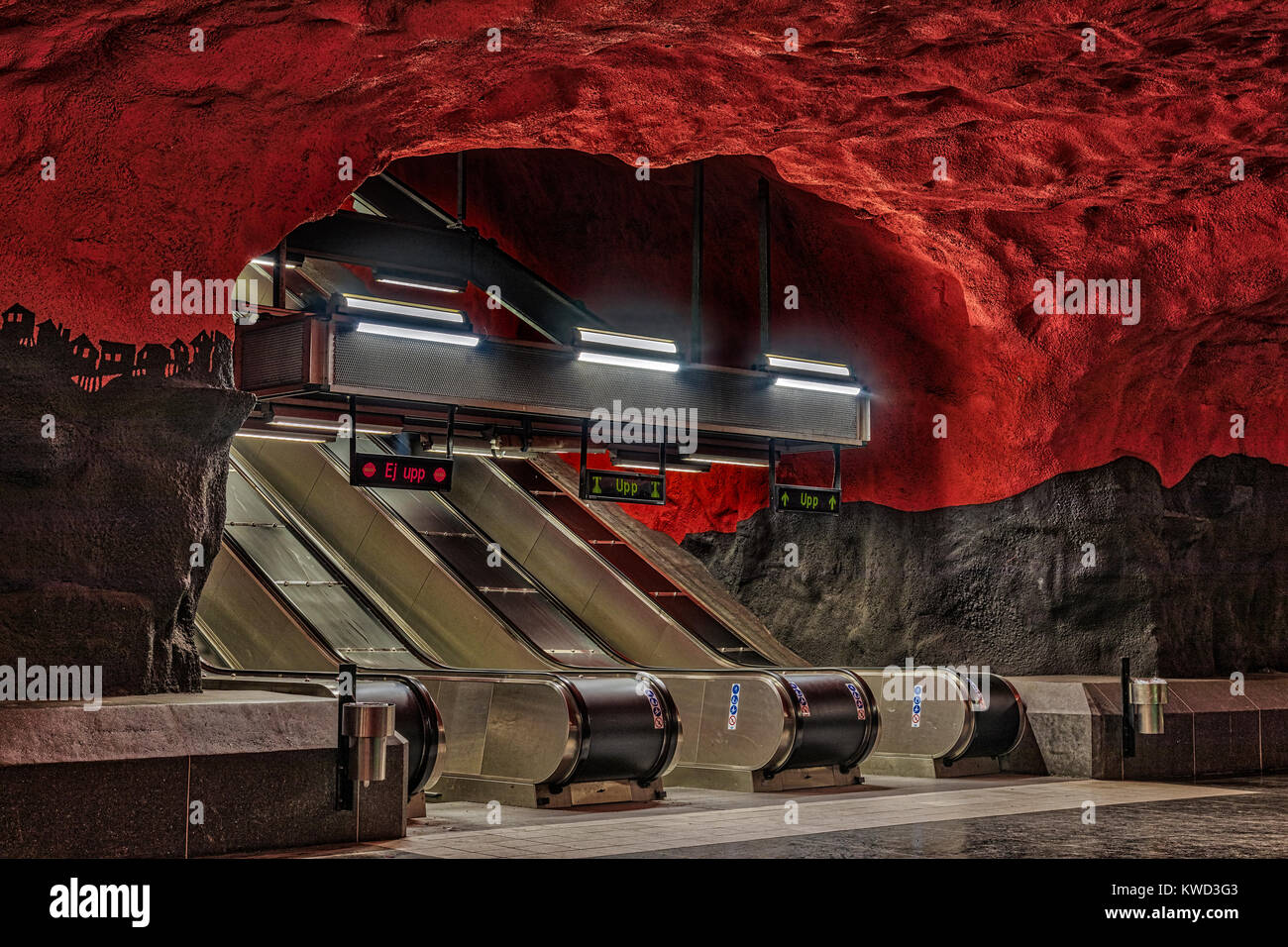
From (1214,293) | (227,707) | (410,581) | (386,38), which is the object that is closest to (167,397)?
(227,707)

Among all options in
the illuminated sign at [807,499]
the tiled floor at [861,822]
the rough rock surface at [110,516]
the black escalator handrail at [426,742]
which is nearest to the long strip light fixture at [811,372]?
the illuminated sign at [807,499]

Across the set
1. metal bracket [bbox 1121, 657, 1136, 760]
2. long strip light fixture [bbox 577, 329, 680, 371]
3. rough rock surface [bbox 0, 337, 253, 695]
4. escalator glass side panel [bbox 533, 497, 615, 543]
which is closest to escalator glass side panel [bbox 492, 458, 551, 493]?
escalator glass side panel [bbox 533, 497, 615, 543]

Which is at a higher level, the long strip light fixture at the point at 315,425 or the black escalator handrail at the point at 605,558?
the long strip light fixture at the point at 315,425

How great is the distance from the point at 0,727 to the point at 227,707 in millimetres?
1047

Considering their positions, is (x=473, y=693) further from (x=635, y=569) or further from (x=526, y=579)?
(x=635, y=569)

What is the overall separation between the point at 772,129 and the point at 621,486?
387 centimetres

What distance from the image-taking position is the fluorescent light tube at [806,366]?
11.3 m

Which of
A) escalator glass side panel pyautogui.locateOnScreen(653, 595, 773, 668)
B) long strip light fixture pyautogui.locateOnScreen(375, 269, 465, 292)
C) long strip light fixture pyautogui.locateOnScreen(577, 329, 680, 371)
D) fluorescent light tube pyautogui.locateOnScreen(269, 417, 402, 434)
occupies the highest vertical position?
long strip light fixture pyautogui.locateOnScreen(375, 269, 465, 292)

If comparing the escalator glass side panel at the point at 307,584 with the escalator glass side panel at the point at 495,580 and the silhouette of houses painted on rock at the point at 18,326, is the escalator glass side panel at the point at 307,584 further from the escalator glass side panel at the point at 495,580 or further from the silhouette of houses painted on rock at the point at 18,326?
the silhouette of houses painted on rock at the point at 18,326

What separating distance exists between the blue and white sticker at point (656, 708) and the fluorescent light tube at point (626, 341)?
101 inches

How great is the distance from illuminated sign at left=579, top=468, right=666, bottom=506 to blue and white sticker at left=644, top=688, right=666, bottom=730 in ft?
6.67

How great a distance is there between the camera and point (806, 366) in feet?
37.9

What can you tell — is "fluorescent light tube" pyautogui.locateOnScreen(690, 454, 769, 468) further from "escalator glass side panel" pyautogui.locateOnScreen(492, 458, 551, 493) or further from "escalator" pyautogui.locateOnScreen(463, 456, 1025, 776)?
"escalator glass side panel" pyautogui.locateOnScreen(492, 458, 551, 493)

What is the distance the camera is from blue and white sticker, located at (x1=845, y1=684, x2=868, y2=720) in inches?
412
